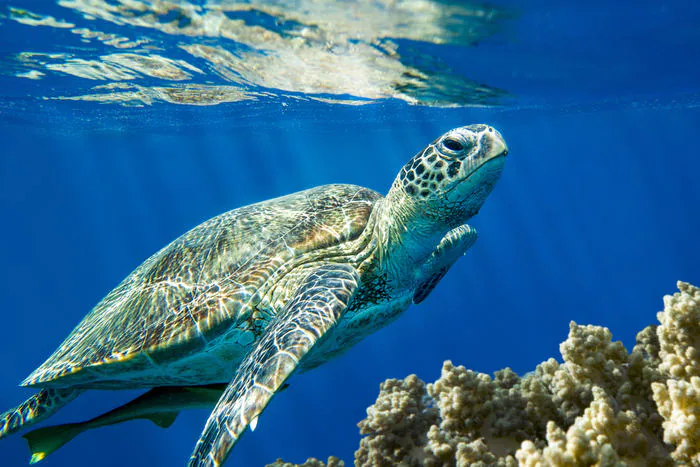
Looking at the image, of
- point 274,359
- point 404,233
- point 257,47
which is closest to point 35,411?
point 274,359

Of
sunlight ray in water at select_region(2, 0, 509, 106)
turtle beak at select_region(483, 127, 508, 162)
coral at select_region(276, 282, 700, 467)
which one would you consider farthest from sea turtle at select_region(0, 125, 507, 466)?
sunlight ray in water at select_region(2, 0, 509, 106)

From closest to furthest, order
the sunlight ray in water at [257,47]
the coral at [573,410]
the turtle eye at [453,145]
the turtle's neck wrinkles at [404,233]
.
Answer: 1. the coral at [573,410]
2. the turtle eye at [453,145]
3. the turtle's neck wrinkles at [404,233]
4. the sunlight ray in water at [257,47]

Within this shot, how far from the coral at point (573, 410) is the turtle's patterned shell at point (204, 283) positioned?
1.44 metres

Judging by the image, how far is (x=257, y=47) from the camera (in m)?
9.23

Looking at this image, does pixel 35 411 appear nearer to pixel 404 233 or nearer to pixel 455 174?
pixel 404 233

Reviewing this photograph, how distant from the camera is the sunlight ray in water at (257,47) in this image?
741 cm

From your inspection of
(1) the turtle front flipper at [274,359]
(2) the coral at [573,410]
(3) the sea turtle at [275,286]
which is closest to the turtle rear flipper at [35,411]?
(3) the sea turtle at [275,286]

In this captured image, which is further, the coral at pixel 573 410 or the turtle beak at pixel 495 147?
the turtle beak at pixel 495 147

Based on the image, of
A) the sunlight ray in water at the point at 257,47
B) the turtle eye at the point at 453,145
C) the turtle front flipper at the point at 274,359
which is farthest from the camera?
the sunlight ray in water at the point at 257,47

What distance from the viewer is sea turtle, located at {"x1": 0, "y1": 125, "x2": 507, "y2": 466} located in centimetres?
302

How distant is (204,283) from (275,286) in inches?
24.4

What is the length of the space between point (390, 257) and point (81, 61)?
1019 cm

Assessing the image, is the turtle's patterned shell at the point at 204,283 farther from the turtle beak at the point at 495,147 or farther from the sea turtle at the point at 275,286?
the turtle beak at the point at 495,147

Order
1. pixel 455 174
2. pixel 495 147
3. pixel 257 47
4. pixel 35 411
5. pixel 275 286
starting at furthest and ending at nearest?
pixel 257 47 < pixel 35 411 < pixel 275 286 < pixel 455 174 < pixel 495 147
